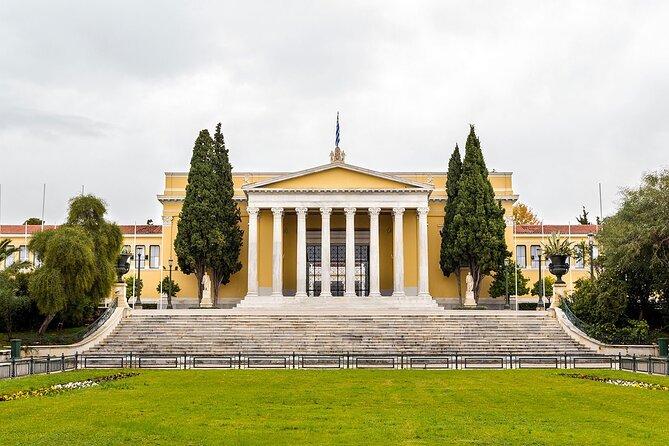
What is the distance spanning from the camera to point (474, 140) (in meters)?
56.0

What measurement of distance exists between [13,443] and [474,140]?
46497 millimetres

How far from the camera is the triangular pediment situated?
55625 mm

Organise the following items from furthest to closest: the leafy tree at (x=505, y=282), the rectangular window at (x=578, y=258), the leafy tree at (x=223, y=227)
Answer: the rectangular window at (x=578, y=258) → the leafy tree at (x=505, y=282) → the leafy tree at (x=223, y=227)

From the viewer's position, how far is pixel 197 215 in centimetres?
5412

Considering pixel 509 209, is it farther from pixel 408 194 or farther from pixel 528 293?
pixel 408 194

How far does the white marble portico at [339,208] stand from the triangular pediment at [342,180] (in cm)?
7

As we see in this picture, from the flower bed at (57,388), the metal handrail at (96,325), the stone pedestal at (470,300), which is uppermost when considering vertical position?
the stone pedestal at (470,300)

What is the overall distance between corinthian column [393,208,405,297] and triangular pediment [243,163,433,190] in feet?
6.90

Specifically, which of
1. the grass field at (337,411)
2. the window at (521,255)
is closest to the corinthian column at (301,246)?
the window at (521,255)

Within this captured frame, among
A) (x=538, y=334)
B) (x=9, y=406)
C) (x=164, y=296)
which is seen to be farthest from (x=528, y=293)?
(x=9, y=406)

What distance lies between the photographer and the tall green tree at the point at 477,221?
5434 centimetres

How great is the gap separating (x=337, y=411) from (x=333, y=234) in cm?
4234

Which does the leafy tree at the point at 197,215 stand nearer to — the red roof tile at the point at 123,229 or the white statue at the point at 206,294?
the white statue at the point at 206,294

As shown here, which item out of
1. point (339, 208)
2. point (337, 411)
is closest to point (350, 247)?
point (339, 208)
